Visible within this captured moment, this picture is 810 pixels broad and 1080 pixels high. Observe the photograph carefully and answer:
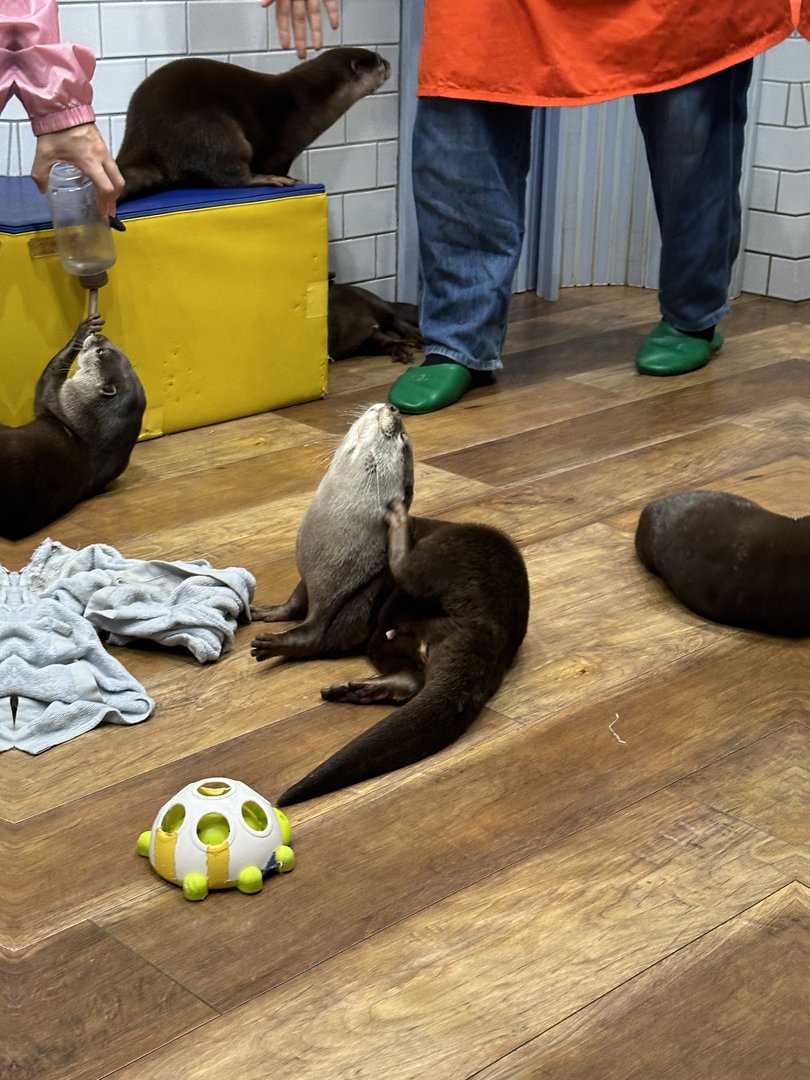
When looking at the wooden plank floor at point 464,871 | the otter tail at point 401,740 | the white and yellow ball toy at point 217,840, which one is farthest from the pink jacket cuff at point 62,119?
the white and yellow ball toy at point 217,840

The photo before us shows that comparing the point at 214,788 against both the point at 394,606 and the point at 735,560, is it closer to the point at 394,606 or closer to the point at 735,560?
the point at 394,606

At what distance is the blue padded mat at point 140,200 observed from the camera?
2.87m

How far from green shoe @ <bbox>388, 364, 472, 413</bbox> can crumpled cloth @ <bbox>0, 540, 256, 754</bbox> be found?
1.19m

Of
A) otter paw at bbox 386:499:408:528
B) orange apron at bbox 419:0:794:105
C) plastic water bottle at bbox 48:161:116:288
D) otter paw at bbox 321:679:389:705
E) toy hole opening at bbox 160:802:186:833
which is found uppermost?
orange apron at bbox 419:0:794:105

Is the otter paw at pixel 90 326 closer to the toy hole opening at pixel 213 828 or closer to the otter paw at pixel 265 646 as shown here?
the otter paw at pixel 265 646

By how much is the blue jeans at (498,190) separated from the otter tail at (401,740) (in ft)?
6.01

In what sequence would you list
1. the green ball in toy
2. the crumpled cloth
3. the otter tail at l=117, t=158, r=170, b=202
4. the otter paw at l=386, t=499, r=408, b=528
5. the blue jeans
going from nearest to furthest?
the green ball in toy < the crumpled cloth < the otter paw at l=386, t=499, r=408, b=528 < the otter tail at l=117, t=158, r=170, b=202 < the blue jeans

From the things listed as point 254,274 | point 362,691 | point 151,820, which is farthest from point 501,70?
point 151,820

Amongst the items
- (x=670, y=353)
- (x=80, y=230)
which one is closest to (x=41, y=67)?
(x=80, y=230)

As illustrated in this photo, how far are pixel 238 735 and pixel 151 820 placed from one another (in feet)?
0.77

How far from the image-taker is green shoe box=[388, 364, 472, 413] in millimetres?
3410

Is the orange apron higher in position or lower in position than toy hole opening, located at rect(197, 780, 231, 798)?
higher

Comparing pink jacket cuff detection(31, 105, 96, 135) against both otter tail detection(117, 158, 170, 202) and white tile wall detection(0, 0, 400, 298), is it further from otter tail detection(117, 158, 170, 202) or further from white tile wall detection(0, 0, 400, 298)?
white tile wall detection(0, 0, 400, 298)

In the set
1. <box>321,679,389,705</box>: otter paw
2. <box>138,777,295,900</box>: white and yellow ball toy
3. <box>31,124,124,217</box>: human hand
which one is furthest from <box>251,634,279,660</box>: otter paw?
<box>31,124,124,217</box>: human hand
